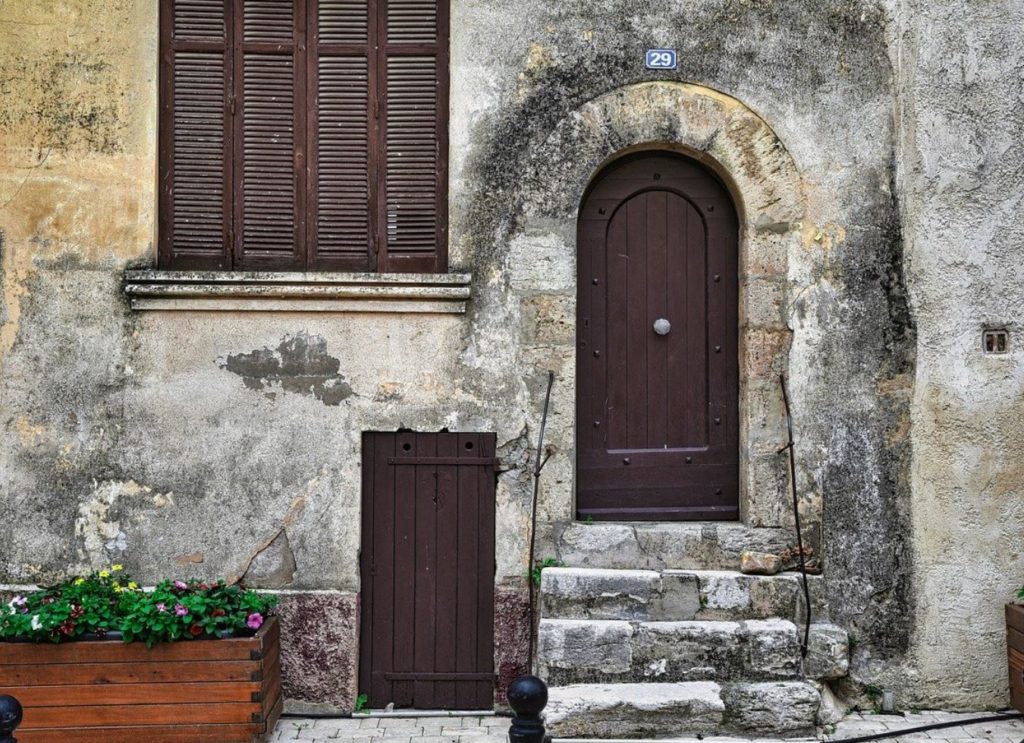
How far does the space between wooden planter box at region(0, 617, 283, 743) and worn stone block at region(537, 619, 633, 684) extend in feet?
4.76

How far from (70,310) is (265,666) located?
2.30 meters

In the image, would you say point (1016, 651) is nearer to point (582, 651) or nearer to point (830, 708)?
point (830, 708)

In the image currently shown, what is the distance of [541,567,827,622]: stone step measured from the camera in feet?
19.4

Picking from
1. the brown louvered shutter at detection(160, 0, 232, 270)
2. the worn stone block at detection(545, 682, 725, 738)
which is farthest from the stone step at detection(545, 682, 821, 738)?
the brown louvered shutter at detection(160, 0, 232, 270)

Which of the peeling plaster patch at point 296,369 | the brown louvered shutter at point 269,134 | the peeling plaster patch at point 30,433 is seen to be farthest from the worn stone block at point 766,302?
the peeling plaster patch at point 30,433

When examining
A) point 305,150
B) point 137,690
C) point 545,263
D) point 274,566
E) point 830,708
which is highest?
point 305,150

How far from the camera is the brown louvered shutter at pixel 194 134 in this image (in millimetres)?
6324

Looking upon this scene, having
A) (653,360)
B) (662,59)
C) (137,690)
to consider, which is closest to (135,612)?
(137,690)

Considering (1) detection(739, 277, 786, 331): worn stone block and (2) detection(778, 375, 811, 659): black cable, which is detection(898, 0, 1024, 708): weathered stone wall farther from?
(1) detection(739, 277, 786, 331): worn stone block

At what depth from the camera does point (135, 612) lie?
Result: 5.38 m

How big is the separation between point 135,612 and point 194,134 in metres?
2.71

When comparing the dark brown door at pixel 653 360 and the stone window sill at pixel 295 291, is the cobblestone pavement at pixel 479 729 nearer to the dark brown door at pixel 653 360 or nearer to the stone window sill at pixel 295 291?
the dark brown door at pixel 653 360

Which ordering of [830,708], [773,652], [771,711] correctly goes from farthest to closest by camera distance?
[830,708], [773,652], [771,711]

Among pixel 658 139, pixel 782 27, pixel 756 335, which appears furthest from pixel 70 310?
pixel 782 27
